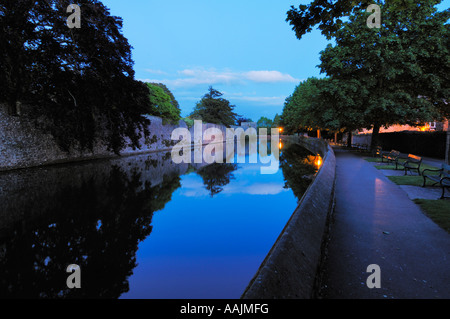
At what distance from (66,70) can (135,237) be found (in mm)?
15822

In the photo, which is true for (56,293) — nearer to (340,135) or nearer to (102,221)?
(102,221)

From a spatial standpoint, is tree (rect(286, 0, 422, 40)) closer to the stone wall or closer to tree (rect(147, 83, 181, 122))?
the stone wall

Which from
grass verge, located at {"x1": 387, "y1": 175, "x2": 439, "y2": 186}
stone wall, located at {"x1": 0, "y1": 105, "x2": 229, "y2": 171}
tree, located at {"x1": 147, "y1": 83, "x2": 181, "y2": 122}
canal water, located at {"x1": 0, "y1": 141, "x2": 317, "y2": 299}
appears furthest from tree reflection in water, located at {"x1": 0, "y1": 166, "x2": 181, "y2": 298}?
tree, located at {"x1": 147, "y1": 83, "x2": 181, "y2": 122}

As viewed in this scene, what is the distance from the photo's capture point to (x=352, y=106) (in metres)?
20.0

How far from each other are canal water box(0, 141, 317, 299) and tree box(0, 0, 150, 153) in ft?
21.6

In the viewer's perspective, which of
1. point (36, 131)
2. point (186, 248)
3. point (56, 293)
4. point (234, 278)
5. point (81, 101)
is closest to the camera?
point (56, 293)

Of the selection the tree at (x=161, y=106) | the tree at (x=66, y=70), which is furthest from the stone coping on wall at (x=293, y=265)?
the tree at (x=161, y=106)

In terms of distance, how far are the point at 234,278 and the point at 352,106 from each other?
804 inches

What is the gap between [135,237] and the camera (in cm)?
508

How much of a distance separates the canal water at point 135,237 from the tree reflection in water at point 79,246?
2cm

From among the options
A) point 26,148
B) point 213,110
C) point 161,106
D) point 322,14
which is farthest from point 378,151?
point 213,110

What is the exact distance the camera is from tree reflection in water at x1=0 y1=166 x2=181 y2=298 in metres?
3.33

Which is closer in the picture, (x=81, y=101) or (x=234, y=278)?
(x=234, y=278)
